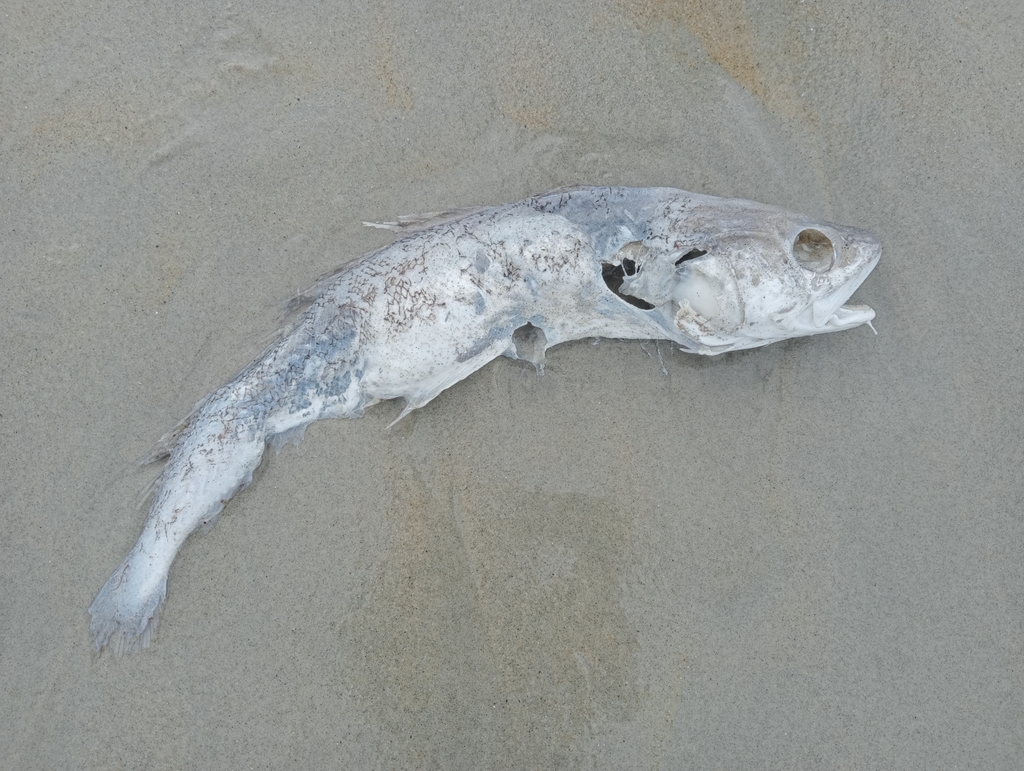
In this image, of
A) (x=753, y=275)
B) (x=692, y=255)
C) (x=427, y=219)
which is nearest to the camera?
(x=753, y=275)

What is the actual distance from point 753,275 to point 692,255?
0.30 m

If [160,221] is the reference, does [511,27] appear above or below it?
above

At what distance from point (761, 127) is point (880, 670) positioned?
2834mm

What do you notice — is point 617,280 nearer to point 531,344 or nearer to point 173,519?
point 531,344

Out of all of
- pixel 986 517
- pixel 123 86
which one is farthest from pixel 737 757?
pixel 123 86

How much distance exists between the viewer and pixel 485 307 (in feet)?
10.9

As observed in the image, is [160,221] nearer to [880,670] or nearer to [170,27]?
[170,27]

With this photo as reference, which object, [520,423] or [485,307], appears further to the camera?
[520,423]

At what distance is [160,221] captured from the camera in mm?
3658

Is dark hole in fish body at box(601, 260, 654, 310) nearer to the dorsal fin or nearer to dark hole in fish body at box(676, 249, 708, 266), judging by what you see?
dark hole in fish body at box(676, 249, 708, 266)

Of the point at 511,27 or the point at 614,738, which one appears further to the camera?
the point at 511,27

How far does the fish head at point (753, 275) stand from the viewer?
3.26 metres

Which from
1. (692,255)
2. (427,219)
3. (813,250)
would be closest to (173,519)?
(427,219)

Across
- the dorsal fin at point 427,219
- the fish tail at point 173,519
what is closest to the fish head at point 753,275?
the dorsal fin at point 427,219
